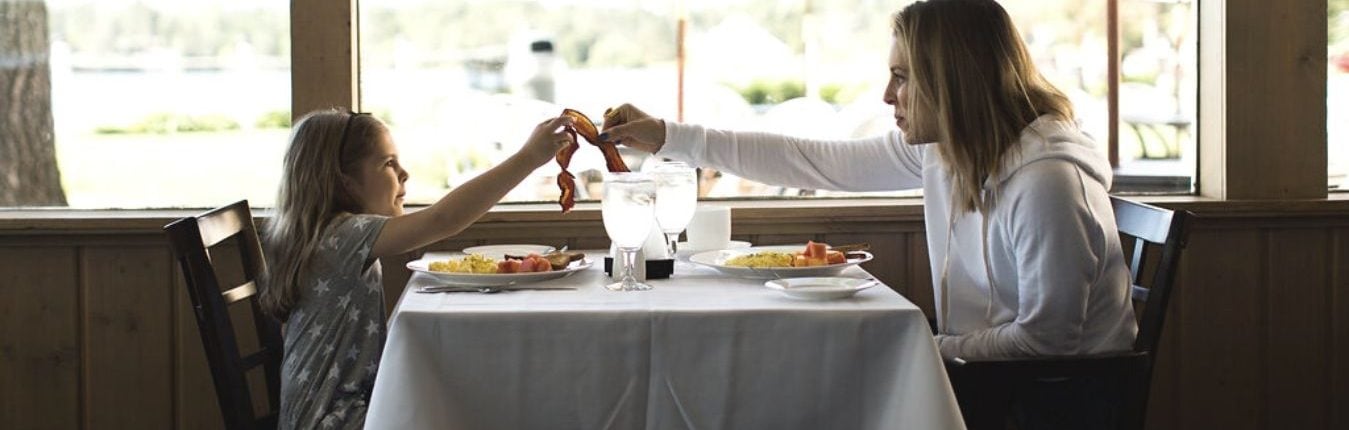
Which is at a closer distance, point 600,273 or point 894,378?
point 894,378

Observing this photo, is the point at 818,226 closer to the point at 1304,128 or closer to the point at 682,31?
the point at 682,31

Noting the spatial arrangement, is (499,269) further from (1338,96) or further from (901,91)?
(1338,96)

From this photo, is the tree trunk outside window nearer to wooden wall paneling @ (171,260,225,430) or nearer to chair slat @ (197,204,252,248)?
wooden wall paneling @ (171,260,225,430)

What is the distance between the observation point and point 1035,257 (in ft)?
6.91

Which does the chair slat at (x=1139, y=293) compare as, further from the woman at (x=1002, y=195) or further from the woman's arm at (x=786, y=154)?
the woman's arm at (x=786, y=154)

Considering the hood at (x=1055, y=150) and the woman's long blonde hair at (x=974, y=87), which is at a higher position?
the woman's long blonde hair at (x=974, y=87)

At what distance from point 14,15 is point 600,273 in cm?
145

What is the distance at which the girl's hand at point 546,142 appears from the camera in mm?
2391

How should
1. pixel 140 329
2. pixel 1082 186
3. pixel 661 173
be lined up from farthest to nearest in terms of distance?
pixel 140 329
pixel 661 173
pixel 1082 186

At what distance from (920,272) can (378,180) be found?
1178mm

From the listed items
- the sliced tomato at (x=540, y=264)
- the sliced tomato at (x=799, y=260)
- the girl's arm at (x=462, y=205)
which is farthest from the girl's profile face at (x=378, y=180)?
the sliced tomato at (x=799, y=260)

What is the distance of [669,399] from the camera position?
1.89m

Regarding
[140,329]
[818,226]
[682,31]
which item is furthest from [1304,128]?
[140,329]

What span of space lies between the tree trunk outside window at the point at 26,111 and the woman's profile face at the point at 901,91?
174 centimetres
